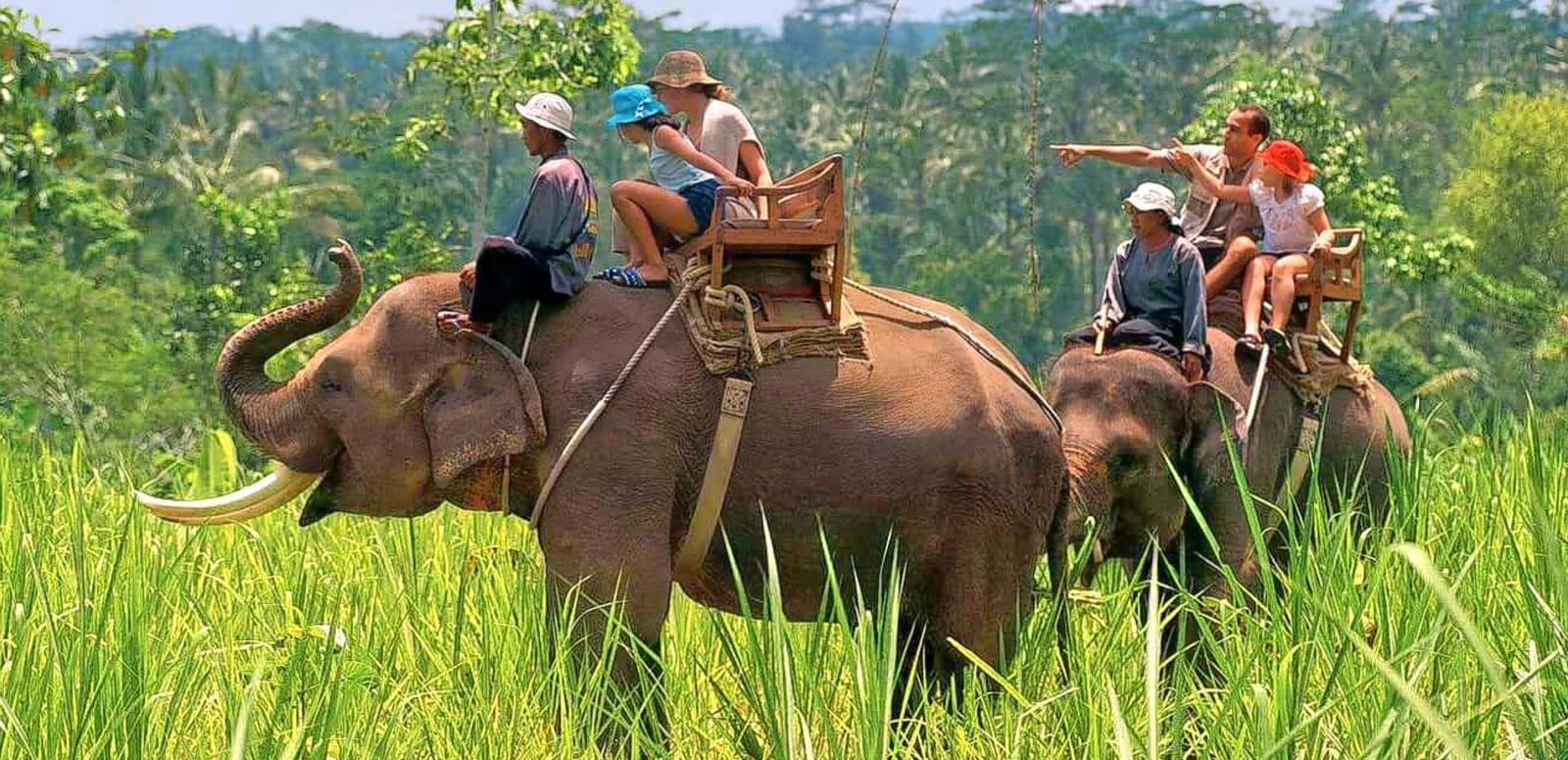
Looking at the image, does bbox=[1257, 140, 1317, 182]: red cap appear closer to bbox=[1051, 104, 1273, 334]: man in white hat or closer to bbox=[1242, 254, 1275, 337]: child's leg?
bbox=[1051, 104, 1273, 334]: man in white hat

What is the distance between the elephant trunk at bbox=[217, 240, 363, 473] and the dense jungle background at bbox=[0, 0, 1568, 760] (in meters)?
0.26

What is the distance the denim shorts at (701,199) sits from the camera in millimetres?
5785

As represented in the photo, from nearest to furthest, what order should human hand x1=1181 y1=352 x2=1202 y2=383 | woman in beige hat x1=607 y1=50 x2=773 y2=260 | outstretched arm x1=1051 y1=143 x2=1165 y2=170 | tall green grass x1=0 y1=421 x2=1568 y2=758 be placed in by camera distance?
tall green grass x1=0 y1=421 x2=1568 y2=758, woman in beige hat x1=607 y1=50 x2=773 y2=260, human hand x1=1181 y1=352 x2=1202 y2=383, outstretched arm x1=1051 y1=143 x2=1165 y2=170

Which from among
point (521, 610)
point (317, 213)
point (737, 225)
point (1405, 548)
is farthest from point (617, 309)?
point (317, 213)

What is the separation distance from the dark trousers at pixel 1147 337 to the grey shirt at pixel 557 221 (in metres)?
1.87

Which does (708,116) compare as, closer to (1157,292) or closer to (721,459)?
(721,459)

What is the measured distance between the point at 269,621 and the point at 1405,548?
3.34m

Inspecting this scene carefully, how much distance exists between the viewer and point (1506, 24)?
→ 62375 mm

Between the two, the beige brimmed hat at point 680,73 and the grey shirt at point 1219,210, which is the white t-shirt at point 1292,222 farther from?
the beige brimmed hat at point 680,73

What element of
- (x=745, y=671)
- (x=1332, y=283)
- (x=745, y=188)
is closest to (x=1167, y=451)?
(x=1332, y=283)

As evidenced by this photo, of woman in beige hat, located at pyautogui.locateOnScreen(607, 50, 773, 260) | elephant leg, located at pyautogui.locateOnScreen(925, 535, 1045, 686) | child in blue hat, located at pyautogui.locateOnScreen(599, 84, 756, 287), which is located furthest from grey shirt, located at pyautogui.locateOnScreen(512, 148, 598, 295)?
elephant leg, located at pyautogui.locateOnScreen(925, 535, 1045, 686)

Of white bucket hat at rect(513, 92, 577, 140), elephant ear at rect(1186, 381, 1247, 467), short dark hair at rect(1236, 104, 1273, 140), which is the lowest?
elephant ear at rect(1186, 381, 1247, 467)

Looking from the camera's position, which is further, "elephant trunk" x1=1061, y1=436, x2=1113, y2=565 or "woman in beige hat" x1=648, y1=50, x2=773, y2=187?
"elephant trunk" x1=1061, y1=436, x2=1113, y2=565

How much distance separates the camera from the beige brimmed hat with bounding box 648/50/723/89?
606 cm
